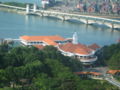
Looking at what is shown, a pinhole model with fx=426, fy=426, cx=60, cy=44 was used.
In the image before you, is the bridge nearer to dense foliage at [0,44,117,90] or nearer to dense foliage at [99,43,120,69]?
dense foliage at [99,43,120,69]

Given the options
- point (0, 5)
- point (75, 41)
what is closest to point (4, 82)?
point (75, 41)

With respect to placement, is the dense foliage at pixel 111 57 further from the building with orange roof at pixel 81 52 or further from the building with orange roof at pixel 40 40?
the building with orange roof at pixel 40 40

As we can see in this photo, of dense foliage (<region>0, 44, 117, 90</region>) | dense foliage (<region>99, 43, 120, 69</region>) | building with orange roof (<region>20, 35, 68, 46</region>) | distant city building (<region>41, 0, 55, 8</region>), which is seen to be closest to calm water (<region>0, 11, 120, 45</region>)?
building with orange roof (<region>20, 35, 68, 46</region>)

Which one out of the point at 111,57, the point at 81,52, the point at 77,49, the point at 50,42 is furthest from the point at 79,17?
the point at 111,57

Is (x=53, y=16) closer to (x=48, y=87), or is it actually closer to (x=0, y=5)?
(x=0, y=5)

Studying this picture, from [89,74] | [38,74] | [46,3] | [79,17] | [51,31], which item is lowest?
→ [89,74]

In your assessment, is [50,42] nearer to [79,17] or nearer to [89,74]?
[89,74]
